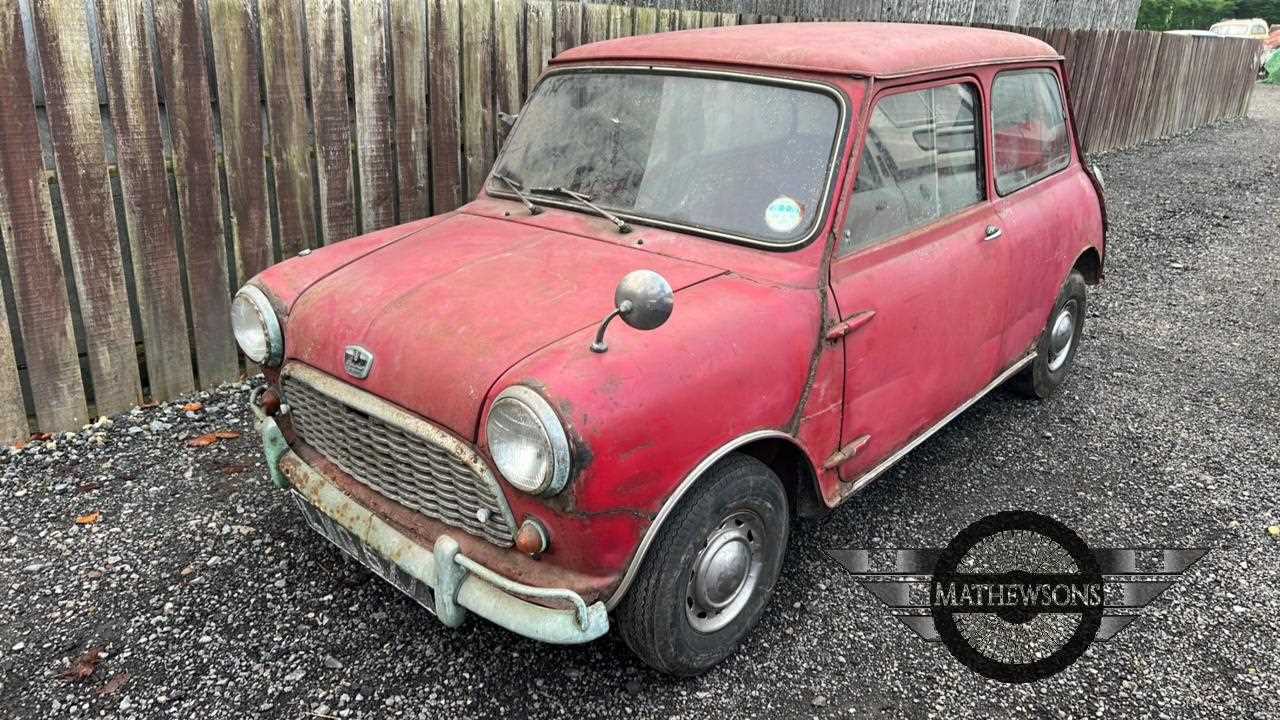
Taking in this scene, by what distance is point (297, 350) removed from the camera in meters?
2.87

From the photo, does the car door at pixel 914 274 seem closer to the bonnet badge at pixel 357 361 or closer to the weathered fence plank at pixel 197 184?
the bonnet badge at pixel 357 361

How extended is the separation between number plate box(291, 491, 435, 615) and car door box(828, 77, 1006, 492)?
139cm

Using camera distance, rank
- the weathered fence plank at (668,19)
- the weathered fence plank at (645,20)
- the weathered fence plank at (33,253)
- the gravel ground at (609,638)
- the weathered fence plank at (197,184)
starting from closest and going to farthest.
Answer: the gravel ground at (609,638)
the weathered fence plank at (33,253)
the weathered fence plank at (197,184)
the weathered fence plank at (645,20)
the weathered fence plank at (668,19)

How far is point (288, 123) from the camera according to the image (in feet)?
14.6

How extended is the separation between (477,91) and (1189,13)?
3289 centimetres

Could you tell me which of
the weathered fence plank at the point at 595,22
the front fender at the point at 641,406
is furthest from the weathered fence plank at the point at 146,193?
the front fender at the point at 641,406

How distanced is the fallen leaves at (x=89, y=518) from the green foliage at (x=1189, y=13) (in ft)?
106

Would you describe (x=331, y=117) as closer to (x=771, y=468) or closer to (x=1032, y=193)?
(x=771, y=468)

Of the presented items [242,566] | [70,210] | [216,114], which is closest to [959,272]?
[242,566]

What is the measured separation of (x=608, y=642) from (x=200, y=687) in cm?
125

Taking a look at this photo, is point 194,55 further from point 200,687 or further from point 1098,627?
point 1098,627

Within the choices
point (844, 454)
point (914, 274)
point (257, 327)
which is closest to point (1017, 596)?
point (844, 454)

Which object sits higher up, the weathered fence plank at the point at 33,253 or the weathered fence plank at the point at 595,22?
the weathered fence plank at the point at 595,22

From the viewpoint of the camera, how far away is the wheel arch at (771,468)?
239 cm
